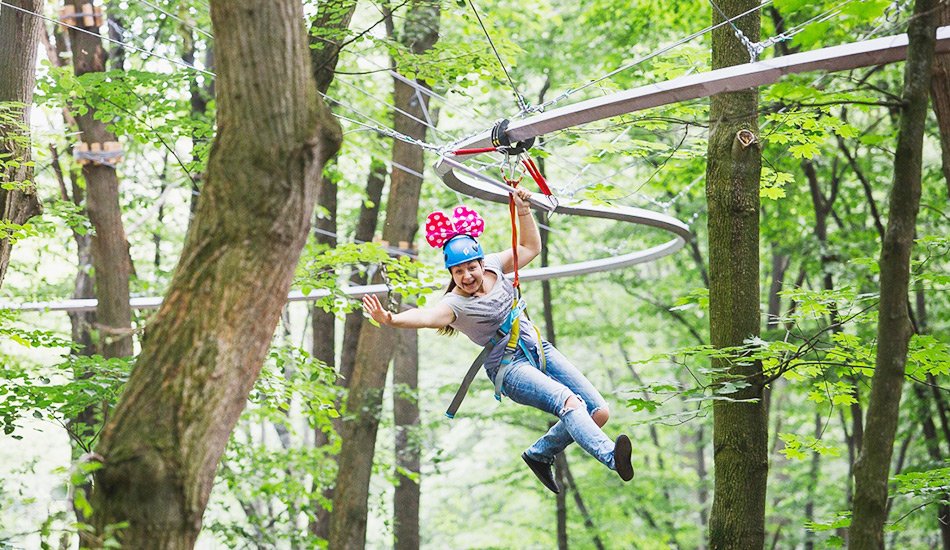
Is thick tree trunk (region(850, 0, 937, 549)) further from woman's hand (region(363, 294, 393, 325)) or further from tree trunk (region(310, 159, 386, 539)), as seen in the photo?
tree trunk (region(310, 159, 386, 539))

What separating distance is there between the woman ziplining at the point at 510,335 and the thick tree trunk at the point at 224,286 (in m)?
1.19

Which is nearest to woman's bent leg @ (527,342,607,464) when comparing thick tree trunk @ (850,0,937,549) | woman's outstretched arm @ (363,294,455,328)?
woman's outstretched arm @ (363,294,455,328)

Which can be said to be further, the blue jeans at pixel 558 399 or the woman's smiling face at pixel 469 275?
the woman's smiling face at pixel 469 275

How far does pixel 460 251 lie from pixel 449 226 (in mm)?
191

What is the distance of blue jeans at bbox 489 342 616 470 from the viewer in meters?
3.84

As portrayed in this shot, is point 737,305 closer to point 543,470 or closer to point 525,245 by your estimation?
point 525,245

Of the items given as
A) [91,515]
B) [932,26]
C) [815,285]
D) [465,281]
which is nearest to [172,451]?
[91,515]

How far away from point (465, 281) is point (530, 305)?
11.5m

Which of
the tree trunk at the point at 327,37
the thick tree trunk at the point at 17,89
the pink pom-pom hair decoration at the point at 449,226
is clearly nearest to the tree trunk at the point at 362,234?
the tree trunk at the point at 327,37

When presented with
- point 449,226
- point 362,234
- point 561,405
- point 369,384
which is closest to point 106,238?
point 369,384

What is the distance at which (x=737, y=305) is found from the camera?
14.3 ft

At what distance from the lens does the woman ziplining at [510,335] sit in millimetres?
3945

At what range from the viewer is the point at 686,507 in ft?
43.3

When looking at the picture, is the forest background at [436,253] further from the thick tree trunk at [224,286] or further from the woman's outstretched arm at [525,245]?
the woman's outstretched arm at [525,245]
